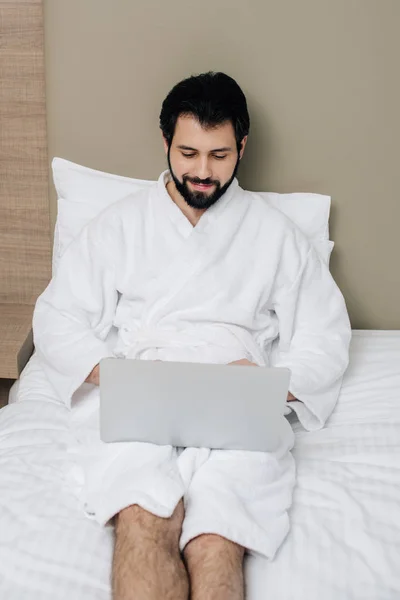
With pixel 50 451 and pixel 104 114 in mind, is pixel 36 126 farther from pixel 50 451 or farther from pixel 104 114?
pixel 50 451

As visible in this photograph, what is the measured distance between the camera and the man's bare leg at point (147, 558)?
1.19m

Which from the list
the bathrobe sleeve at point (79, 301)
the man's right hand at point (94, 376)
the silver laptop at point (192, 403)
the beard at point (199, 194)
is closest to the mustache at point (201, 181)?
the beard at point (199, 194)

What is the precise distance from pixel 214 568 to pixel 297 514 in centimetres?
25

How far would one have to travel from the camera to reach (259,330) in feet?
6.10

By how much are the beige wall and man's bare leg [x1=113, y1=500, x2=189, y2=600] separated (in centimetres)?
109

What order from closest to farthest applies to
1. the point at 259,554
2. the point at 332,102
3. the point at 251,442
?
the point at 259,554, the point at 251,442, the point at 332,102

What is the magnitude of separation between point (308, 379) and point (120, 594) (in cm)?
73

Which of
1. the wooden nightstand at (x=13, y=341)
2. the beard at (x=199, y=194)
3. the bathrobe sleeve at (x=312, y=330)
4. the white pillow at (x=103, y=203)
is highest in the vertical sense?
the beard at (x=199, y=194)

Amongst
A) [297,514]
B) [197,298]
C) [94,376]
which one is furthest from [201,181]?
[297,514]

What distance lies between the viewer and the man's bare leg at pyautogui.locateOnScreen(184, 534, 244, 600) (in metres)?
1.22

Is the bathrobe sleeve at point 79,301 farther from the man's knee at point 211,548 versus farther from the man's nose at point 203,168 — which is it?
the man's knee at point 211,548

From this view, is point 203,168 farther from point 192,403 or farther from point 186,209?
point 192,403

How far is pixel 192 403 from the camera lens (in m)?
1.35

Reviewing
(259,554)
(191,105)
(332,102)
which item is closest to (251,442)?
(259,554)
